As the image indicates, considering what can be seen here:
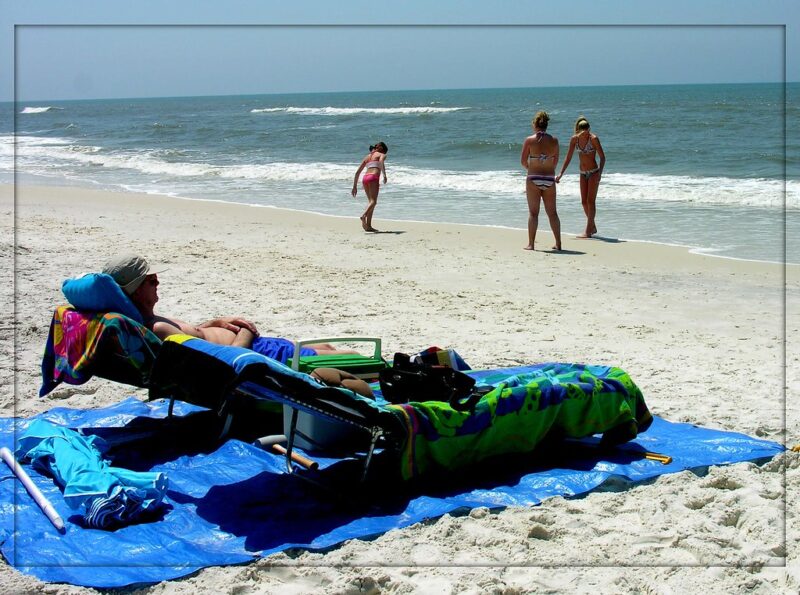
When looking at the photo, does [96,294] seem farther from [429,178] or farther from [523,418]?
[429,178]

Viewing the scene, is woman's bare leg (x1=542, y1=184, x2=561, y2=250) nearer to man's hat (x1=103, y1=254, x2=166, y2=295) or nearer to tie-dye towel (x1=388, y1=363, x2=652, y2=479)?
tie-dye towel (x1=388, y1=363, x2=652, y2=479)

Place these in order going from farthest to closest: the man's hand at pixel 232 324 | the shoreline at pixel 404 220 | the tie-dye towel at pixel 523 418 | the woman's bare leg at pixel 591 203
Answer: the woman's bare leg at pixel 591 203, the shoreline at pixel 404 220, the man's hand at pixel 232 324, the tie-dye towel at pixel 523 418

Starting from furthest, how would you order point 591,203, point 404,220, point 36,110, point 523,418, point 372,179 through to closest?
1. point 36,110
2. point 404,220
3. point 372,179
4. point 591,203
5. point 523,418

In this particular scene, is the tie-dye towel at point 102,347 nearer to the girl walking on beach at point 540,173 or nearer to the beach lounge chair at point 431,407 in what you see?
the beach lounge chair at point 431,407

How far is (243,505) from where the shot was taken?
12.1 feet

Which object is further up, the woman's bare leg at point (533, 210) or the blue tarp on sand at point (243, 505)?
the woman's bare leg at point (533, 210)

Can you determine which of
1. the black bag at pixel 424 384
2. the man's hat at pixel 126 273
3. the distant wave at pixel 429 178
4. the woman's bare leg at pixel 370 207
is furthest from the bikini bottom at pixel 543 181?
the man's hat at pixel 126 273

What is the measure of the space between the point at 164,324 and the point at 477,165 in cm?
1690

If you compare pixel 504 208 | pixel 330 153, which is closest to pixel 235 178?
pixel 330 153

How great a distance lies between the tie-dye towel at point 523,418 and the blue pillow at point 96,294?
1400mm

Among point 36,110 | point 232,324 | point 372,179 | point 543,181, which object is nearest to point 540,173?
point 543,181

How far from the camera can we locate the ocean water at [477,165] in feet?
40.1

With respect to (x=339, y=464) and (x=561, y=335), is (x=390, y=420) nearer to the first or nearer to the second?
(x=339, y=464)

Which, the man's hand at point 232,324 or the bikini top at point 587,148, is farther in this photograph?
the bikini top at point 587,148
